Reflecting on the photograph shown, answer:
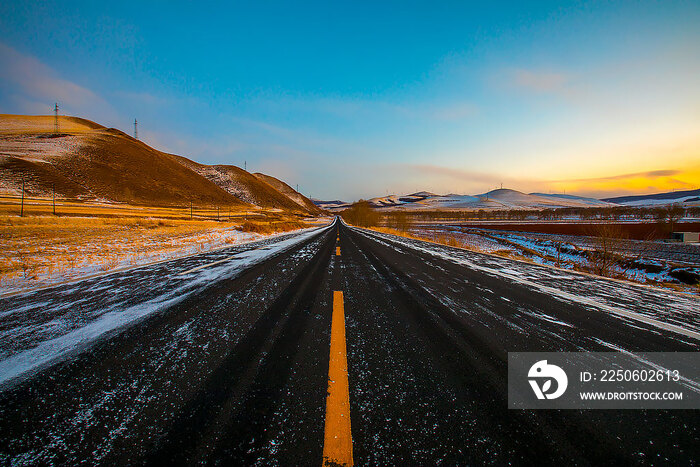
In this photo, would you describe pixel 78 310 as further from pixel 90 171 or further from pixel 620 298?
pixel 90 171

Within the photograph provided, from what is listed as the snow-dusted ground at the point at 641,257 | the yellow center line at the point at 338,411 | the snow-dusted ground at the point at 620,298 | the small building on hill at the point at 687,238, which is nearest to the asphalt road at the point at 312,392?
the yellow center line at the point at 338,411

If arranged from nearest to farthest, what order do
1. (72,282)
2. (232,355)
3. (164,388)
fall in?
1. (164,388)
2. (232,355)
3. (72,282)

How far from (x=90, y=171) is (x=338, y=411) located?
87.2 metres

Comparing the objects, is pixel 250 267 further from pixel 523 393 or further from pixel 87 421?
pixel 523 393

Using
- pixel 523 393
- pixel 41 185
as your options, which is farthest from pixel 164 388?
pixel 41 185

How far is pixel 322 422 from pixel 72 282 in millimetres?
6134

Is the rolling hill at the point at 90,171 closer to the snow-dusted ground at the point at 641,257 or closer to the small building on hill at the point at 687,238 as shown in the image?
the snow-dusted ground at the point at 641,257

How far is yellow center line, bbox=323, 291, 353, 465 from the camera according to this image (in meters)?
1.33

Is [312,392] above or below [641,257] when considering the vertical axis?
above

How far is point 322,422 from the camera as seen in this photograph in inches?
60.6

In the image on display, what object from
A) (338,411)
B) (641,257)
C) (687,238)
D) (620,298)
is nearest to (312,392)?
(338,411)

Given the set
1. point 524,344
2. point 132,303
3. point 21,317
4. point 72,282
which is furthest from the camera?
point 72,282

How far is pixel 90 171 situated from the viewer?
5978 centimetres

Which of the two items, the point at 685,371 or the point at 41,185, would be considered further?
the point at 41,185
